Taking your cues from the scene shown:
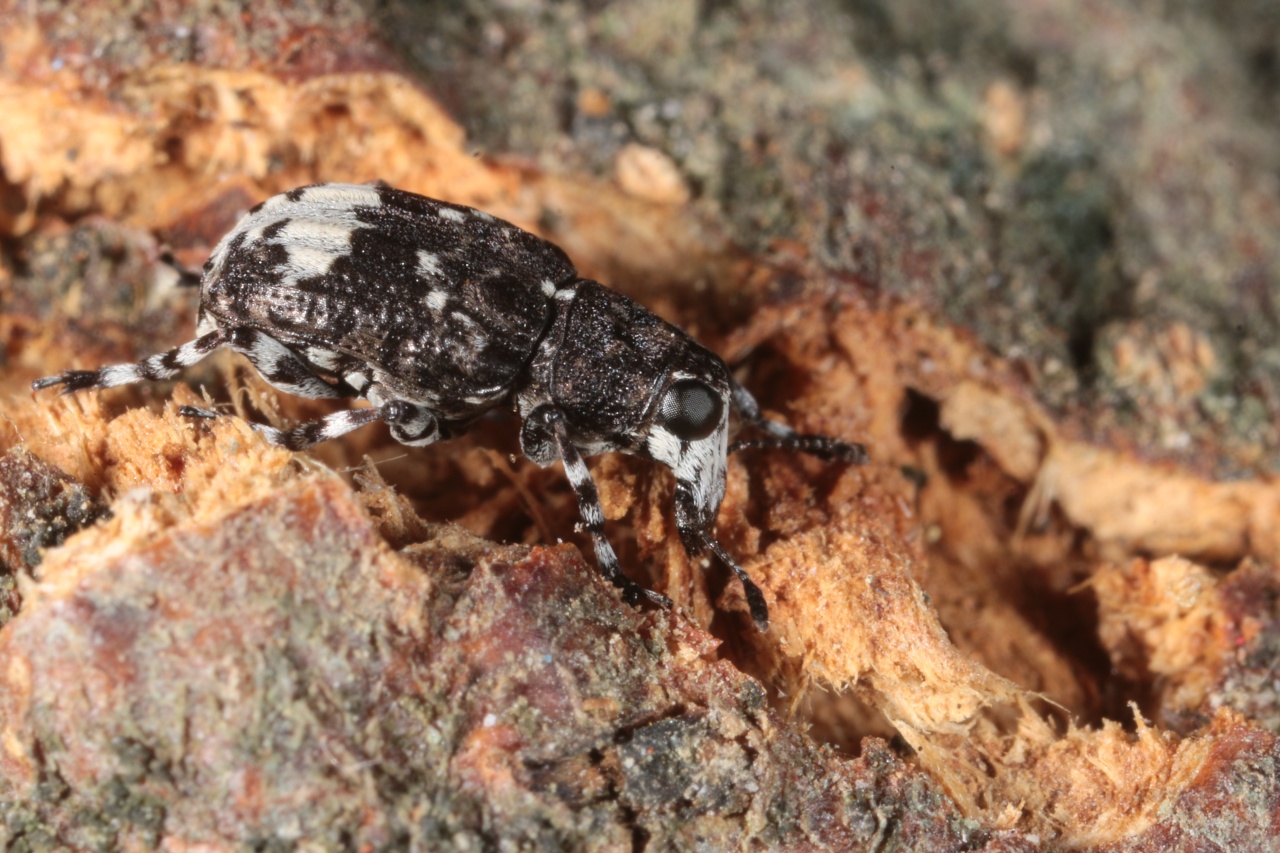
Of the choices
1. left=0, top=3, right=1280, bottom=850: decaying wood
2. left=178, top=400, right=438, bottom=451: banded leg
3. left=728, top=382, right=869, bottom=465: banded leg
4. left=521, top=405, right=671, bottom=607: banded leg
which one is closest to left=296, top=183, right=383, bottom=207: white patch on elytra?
left=0, top=3, right=1280, bottom=850: decaying wood

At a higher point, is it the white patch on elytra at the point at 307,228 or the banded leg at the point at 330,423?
the white patch on elytra at the point at 307,228

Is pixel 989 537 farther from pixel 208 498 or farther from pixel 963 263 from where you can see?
pixel 208 498

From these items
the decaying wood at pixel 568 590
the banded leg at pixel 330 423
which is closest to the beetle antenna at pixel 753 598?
the decaying wood at pixel 568 590

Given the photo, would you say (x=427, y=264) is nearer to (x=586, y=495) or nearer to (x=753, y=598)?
(x=586, y=495)

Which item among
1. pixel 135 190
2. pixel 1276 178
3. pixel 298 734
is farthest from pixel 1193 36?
pixel 298 734

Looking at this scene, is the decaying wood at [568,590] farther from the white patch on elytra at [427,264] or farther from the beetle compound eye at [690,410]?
the white patch on elytra at [427,264]
